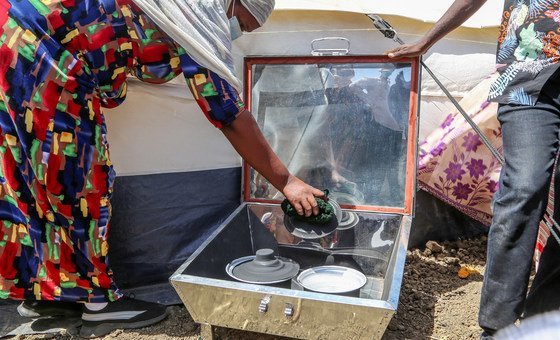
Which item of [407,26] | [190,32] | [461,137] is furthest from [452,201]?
[190,32]

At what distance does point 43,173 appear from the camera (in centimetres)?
156

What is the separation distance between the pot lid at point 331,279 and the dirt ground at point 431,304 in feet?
0.66

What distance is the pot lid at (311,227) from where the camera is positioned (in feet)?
6.05

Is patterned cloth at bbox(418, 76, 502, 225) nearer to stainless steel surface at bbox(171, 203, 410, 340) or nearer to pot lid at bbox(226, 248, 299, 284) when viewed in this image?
stainless steel surface at bbox(171, 203, 410, 340)

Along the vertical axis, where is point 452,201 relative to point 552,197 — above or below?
below

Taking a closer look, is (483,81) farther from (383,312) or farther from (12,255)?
(12,255)

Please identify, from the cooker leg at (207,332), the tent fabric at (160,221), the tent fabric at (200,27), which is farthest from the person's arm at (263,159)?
the tent fabric at (160,221)

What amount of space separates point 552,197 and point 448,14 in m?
0.71

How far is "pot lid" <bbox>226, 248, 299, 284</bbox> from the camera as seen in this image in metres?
1.73

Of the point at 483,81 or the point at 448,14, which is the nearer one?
the point at 448,14

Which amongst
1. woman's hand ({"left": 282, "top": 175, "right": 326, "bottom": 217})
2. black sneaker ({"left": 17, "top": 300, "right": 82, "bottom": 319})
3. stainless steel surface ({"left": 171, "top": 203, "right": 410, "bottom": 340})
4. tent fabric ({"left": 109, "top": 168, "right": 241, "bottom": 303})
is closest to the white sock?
black sneaker ({"left": 17, "top": 300, "right": 82, "bottom": 319})

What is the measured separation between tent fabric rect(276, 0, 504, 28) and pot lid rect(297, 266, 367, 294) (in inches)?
43.2

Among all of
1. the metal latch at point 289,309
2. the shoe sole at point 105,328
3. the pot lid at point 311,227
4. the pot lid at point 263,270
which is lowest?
the shoe sole at point 105,328

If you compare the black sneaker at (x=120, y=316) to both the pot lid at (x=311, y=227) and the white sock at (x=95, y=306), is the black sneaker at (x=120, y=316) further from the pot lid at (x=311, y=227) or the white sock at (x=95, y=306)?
the pot lid at (x=311, y=227)
